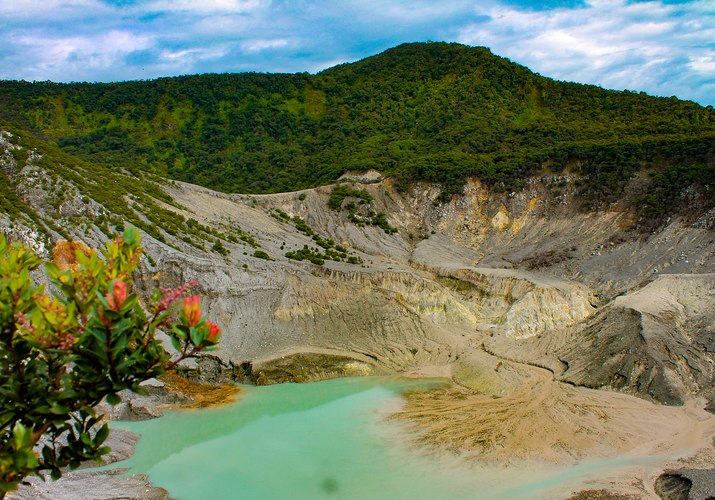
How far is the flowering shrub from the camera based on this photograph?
Result: 4793 millimetres

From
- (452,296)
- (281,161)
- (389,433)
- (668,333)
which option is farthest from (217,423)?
(281,161)

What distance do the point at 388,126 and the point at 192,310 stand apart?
241 ft

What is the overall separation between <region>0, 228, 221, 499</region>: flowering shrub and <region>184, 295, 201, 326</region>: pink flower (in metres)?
0.01

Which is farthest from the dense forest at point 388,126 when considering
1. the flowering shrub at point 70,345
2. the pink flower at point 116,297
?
the pink flower at point 116,297

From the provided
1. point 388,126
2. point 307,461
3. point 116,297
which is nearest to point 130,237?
point 116,297

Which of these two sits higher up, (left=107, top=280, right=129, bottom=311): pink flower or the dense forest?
the dense forest

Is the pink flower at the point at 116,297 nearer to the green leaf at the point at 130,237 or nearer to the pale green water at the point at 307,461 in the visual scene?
the green leaf at the point at 130,237

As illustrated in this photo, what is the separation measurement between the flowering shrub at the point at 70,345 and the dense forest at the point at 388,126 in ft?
154

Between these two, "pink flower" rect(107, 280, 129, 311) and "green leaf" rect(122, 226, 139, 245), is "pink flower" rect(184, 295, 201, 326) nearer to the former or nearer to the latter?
"pink flower" rect(107, 280, 129, 311)

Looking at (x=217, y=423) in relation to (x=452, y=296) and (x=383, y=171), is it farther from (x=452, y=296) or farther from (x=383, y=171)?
(x=383, y=171)

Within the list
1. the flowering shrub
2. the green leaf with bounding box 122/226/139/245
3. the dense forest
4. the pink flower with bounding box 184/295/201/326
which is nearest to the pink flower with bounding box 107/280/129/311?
the flowering shrub

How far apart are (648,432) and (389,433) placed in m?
12.0

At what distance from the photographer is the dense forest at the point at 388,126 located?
52281 mm

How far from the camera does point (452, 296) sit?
38750 millimetres
